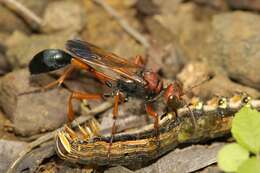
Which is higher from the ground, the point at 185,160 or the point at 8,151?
the point at 8,151

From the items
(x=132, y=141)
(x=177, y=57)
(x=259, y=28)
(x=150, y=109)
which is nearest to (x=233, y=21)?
(x=259, y=28)

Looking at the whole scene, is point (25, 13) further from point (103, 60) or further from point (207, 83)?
point (207, 83)

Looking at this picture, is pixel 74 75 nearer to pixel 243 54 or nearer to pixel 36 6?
pixel 36 6

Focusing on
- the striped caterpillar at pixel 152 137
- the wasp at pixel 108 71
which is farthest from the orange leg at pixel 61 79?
the striped caterpillar at pixel 152 137

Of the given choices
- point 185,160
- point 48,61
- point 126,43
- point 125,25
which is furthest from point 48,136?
point 125,25

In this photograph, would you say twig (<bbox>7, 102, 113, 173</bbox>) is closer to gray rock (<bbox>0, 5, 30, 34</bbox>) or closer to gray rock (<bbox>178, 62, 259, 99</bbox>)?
gray rock (<bbox>178, 62, 259, 99</bbox>)
